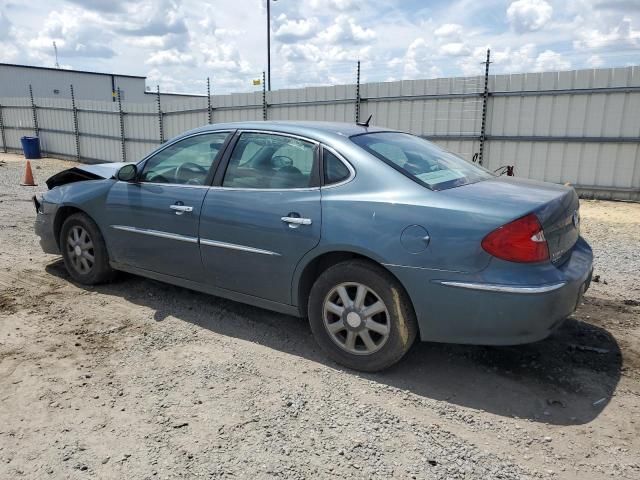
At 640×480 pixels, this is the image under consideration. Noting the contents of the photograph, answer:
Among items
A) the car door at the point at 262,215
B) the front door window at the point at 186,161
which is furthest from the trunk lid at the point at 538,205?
the front door window at the point at 186,161

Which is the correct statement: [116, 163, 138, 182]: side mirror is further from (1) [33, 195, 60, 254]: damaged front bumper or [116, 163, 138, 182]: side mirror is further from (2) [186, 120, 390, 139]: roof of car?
(1) [33, 195, 60, 254]: damaged front bumper

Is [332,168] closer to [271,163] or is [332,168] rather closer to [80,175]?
[271,163]

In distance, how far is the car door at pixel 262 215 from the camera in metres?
3.53

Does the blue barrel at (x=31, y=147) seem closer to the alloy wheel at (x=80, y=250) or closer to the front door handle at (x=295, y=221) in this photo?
the alloy wheel at (x=80, y=250)

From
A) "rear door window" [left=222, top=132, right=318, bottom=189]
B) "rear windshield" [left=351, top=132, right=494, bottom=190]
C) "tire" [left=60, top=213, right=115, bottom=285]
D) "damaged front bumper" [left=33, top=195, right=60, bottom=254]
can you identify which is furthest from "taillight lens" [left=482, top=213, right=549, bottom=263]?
"damaged front bumper" [left=33, top=195, right=60, bottom=254]

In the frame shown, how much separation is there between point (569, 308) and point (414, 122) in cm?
963

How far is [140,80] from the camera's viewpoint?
144 feet

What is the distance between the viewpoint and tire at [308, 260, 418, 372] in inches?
126

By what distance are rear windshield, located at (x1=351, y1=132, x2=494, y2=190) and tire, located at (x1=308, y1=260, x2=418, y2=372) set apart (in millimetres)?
692

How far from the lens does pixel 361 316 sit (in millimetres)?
3324

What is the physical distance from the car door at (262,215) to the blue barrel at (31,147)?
67.9ft

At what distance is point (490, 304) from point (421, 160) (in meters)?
1.23

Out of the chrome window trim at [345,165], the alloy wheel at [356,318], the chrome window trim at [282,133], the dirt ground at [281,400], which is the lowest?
the dirt ground at [281,400]

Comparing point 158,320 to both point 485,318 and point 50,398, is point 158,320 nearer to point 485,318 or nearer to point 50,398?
point 50,398
